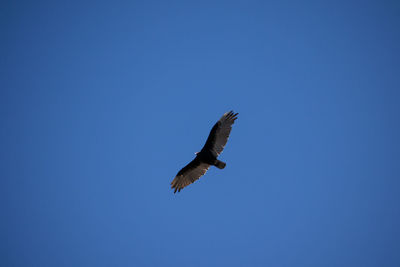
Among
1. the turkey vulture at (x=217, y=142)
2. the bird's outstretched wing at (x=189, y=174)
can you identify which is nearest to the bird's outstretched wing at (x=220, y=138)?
the turkey vulture at (x=217, y=142)

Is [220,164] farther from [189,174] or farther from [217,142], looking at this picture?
[189,174]

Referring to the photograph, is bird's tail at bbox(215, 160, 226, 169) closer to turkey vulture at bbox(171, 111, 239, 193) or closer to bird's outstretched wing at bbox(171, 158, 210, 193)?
turkey vulture at bbox(171, 111, 239, 193)

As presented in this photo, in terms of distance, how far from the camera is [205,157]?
12.4 metres

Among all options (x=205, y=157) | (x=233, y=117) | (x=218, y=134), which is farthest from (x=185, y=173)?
(x=233, y=117)

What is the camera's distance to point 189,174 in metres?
13.0

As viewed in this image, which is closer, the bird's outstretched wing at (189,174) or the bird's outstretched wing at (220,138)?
the bird's outstretched wing at (220,138)

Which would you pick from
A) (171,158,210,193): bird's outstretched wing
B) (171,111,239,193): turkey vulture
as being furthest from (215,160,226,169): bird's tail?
(171,158,210,193): bird's outstretched wing

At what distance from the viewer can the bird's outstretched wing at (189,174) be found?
42.0ft

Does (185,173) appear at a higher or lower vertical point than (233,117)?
lower

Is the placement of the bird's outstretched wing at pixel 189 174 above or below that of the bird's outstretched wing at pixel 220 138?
below

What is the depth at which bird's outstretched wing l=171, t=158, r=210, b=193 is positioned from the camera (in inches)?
504

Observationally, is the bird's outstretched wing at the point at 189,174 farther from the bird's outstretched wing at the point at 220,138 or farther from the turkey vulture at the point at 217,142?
the bird's outstretched wing at the point at 220,138

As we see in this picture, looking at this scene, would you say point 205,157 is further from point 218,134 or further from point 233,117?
point 233,117

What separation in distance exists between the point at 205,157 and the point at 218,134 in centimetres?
118
